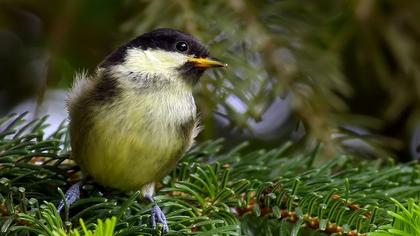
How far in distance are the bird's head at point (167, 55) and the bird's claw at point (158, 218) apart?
496 millimetres

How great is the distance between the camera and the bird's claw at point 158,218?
4.39 feet

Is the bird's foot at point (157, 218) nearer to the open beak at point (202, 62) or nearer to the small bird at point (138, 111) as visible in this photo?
the small bird at point (138, 111)

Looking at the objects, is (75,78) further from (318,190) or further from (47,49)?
(318,190)

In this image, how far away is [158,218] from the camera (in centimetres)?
141

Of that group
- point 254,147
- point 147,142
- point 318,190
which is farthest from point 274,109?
point 318,190

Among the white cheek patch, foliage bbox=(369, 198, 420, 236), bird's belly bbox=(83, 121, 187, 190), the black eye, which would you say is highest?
the black eye

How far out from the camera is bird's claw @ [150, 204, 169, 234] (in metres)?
1.34

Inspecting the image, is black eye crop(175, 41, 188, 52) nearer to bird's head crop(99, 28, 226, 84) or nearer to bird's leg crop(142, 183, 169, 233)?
bird's head crop(99, 28, 226, 84)

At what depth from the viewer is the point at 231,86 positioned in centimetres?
212

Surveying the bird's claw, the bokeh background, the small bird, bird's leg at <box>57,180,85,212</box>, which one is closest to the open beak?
the small bird

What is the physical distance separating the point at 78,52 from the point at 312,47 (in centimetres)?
67

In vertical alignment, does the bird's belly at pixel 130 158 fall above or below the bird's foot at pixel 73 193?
above

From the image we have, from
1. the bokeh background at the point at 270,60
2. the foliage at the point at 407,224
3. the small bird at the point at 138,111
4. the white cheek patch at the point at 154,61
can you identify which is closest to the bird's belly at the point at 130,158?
the small bird at the point at 138,111

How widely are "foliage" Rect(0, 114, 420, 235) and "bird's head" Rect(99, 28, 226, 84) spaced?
0.25m
